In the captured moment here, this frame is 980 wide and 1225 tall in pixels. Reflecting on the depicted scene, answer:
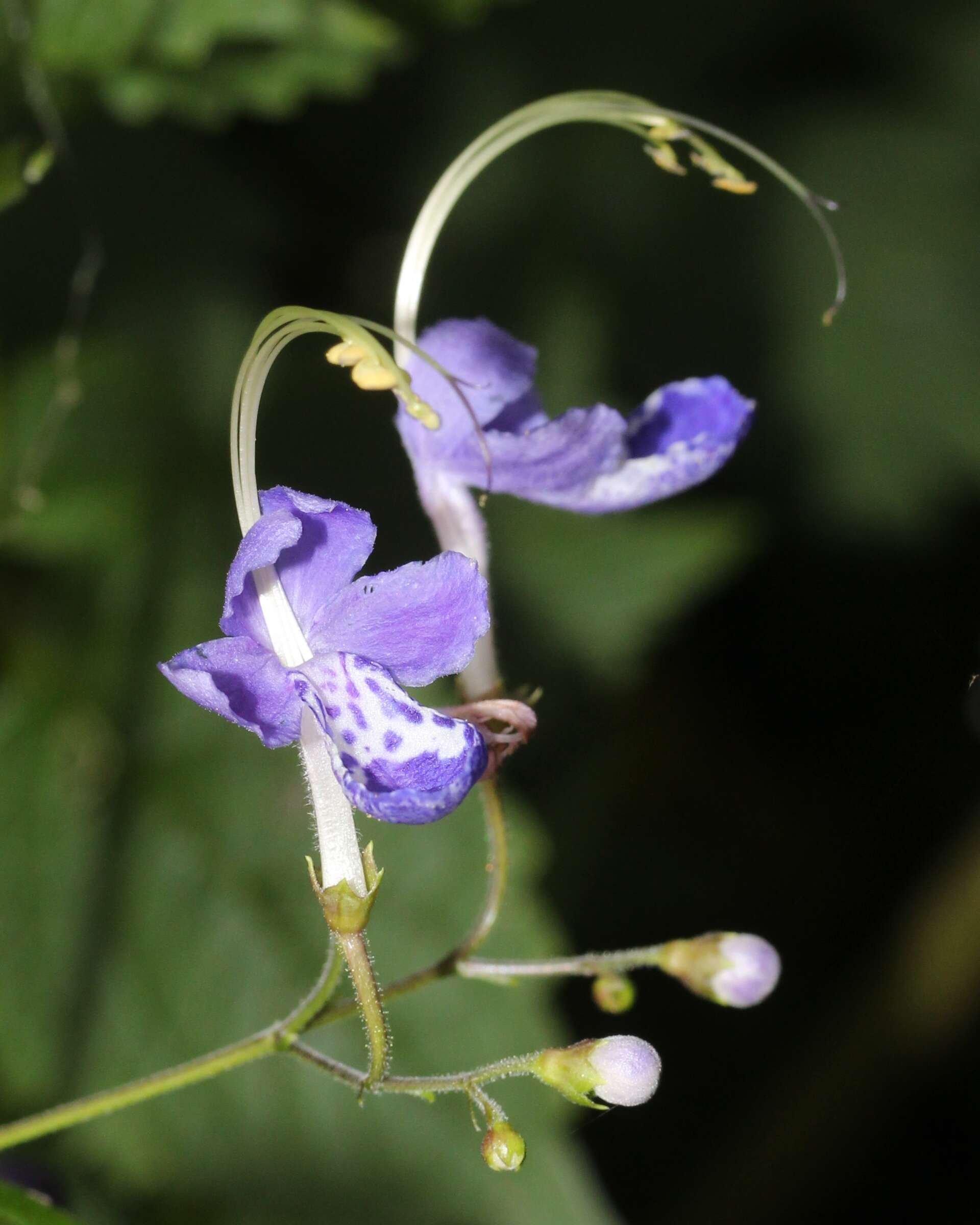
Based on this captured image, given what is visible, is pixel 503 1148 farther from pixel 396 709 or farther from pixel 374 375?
pixel 374 375

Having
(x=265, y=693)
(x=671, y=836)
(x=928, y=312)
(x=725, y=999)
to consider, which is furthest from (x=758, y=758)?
(x=265, y=693)

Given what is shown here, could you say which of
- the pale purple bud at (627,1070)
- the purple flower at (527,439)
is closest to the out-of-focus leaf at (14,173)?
the purple flower at (527,439)

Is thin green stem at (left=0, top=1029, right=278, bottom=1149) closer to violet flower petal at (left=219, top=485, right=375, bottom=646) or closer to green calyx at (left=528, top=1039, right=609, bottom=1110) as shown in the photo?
green calyx at (left=528, top=1039, right=609, bottom=1110)

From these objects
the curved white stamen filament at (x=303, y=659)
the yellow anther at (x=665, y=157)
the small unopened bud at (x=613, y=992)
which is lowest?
the small unopened bud at (x=613, y=992)

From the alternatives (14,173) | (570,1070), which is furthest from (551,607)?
(570,1070)

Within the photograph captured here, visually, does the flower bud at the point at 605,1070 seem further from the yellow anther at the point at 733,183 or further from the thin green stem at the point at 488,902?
the yellow anther at the point at 733,183

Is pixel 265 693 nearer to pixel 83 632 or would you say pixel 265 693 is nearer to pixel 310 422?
pixel 83 632

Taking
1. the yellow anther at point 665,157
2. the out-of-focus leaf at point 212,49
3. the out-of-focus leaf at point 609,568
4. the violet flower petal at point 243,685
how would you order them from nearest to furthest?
the violet flower petal at point 243,685
the yellow anther at point 665,157
the out-of-focus leaf at point 212,49
the out-of-focus leaf at point 609,568
